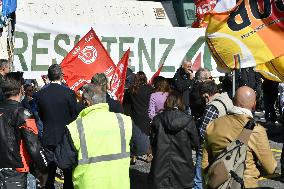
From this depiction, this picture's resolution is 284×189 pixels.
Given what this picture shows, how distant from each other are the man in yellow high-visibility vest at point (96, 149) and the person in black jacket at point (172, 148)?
5.42 feet

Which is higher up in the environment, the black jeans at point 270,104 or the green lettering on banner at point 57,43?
the green lettering on banner at point 57,43

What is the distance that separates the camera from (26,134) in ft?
15.9

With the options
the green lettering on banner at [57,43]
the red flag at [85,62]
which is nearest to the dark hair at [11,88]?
the red flag at [85,62]

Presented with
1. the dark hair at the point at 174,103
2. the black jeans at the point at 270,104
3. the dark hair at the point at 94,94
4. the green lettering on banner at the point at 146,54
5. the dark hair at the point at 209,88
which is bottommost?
the black jeans at the point at 270,104

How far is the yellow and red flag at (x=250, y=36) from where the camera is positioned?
7078mm

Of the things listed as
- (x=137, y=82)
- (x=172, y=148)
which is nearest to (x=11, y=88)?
(x=172, y=148)

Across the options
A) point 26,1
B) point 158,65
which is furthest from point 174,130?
point 26,1

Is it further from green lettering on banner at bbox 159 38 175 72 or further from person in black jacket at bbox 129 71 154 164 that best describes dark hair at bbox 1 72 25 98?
A: green lettering on banner at bbox 159 38 175 72

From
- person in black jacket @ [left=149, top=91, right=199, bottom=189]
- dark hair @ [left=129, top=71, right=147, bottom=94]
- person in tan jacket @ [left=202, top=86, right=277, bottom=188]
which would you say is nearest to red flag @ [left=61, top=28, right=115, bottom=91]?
dark hair @ [left=129, top=71, right=147, bottom=94]

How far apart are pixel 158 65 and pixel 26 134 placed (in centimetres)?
599

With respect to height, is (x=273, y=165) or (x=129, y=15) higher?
(x=129, y=15)

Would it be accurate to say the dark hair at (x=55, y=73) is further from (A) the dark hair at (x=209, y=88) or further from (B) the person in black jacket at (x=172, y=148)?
(A) the dark hair at (x=209, y=88)

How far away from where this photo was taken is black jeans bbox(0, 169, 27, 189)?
4.98m

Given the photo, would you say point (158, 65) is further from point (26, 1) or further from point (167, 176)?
point (26, 1)
